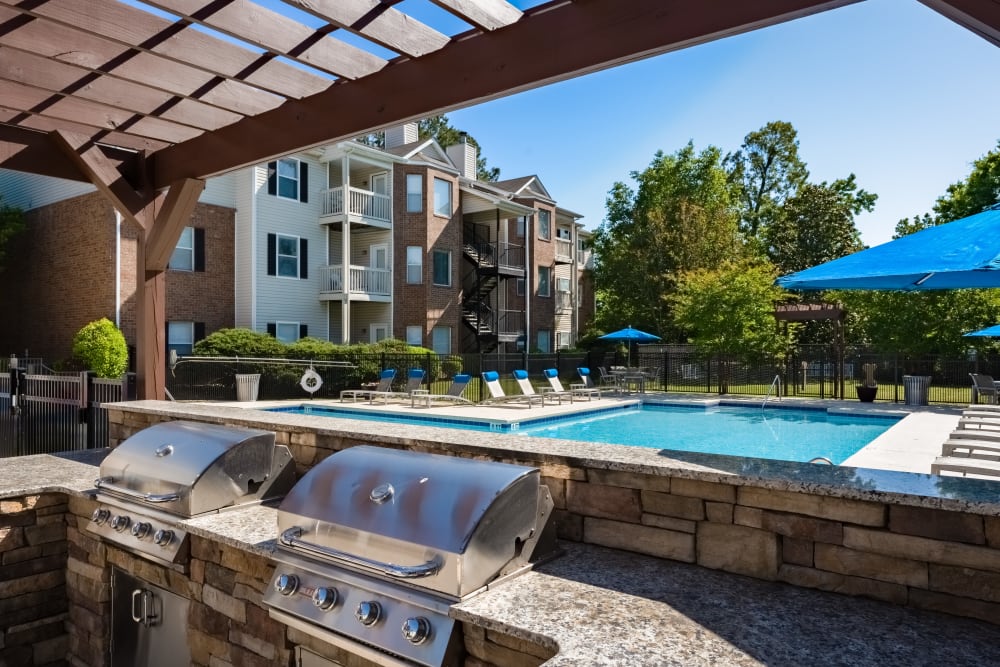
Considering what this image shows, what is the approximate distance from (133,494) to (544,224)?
93.9 ft

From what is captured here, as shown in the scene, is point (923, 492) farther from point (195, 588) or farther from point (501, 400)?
point (501, 400)

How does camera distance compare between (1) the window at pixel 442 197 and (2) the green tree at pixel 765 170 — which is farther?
(2) the green tree at pixel 765 170

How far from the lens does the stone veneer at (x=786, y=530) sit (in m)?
2.23

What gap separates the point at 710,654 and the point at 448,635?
0.91 metres

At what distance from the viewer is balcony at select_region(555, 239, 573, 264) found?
33094 mm

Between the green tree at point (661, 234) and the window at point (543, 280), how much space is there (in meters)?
3.15

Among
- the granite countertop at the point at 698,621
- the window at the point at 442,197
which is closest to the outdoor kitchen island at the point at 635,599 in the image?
the granite countertop at the point at 698,621

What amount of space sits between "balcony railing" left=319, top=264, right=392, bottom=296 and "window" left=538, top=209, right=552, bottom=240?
10.7 meters

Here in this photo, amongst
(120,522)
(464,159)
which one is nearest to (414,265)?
(464,159)

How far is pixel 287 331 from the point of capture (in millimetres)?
21094

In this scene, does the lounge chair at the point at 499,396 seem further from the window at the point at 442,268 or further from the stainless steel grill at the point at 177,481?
the stainless steel grill at the point at 177,481

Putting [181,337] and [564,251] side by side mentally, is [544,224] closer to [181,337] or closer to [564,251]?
[564,251]

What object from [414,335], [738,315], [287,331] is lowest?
[414,335]

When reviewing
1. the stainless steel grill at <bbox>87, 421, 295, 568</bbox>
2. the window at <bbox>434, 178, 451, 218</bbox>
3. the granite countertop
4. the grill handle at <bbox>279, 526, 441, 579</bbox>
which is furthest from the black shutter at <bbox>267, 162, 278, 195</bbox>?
the granite countertop
